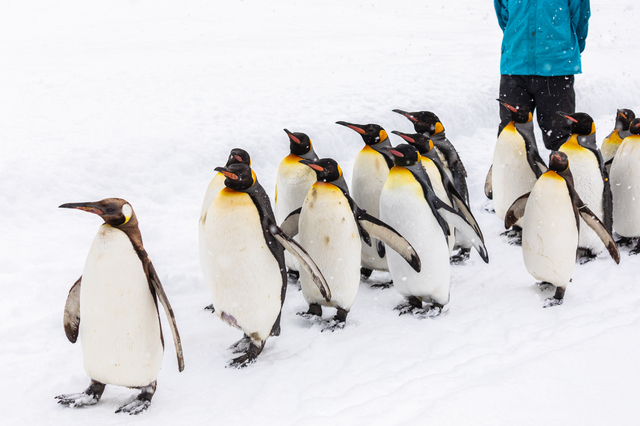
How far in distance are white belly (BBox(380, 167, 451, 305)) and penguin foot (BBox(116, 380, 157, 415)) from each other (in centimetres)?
153

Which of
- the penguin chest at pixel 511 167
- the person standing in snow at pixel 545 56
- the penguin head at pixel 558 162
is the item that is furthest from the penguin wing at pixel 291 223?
the person standing in snow at pixel 545 56

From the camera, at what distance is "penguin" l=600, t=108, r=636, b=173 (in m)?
4.09

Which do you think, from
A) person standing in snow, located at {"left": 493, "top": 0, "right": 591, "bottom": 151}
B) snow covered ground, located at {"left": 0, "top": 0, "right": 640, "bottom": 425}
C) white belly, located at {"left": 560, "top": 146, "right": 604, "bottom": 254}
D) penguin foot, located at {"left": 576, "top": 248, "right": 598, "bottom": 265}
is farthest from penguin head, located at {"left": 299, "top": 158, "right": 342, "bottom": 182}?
person standing in snow, located at {"left": 493, "top": 0, "right": 591, "bottom": 151}

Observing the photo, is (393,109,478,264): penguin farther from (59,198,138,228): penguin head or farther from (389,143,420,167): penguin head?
(59,198,138,228): penguin head

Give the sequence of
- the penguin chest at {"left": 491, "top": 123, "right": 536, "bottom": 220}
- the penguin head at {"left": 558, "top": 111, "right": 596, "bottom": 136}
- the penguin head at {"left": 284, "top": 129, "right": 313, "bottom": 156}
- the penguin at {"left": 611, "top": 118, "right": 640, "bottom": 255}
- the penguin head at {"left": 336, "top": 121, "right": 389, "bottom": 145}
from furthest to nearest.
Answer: the penguin chest at {"left": 491, "top": 123, "right": 536, "bottom": 220}
the penguin at {"left": 611, "top": 118, "right": 640, "bottom": 255}
the penguin head at {"left": 558, "top": 111, "right": 596, "bottom": 136}
the penguin head at {"left": 336, "top": 121, "right": 389, "bottom": 145}
the penguin head at {"left": 284, "top": 129, "right": 313, "bottom": 156}

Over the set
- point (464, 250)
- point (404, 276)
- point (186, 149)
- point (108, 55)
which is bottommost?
point (464, 250)

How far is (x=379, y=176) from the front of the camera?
3357 mm

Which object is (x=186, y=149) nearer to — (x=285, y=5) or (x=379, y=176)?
(x=379, y=176)

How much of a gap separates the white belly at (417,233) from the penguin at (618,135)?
6.40ft

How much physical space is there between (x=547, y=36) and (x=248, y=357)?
3633mm

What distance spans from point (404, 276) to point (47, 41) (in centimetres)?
839

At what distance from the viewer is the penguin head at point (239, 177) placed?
2.36 meters

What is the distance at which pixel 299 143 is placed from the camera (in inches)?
127

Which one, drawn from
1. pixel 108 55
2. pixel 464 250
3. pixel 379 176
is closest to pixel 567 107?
pixel 464 250
